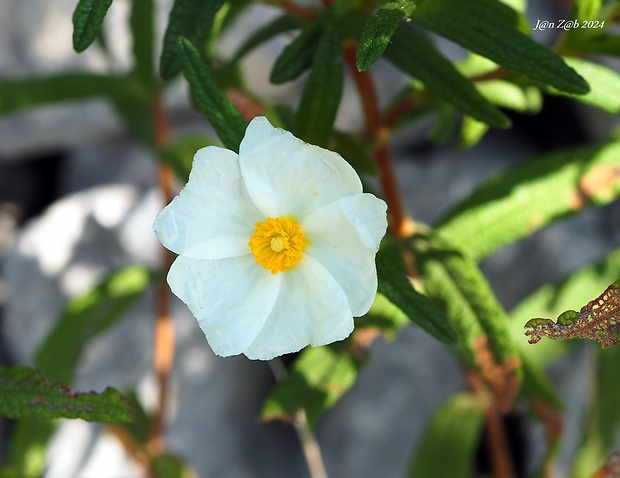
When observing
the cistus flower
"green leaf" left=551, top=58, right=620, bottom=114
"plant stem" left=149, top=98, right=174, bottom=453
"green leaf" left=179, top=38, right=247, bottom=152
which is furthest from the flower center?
"plant stem" left=149, top=98, right=174, bottom=453

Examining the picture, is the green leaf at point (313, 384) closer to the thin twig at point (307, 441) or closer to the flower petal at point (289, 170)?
the thin twig at point (307, 441)

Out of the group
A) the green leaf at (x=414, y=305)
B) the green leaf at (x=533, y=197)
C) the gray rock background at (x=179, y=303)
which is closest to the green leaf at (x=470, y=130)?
the green leaf at (x=533, y=197)

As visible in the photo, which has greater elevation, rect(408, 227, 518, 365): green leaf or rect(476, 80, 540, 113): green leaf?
rect(476, 80, 540, 113): green leaf

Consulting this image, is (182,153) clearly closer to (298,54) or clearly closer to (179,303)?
(298,54)

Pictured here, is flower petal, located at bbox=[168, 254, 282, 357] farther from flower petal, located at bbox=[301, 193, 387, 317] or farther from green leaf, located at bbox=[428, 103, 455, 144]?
green leaf, located at bbox=[428, 103, 455, 144]

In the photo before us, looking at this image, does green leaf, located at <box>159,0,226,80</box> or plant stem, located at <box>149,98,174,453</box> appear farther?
plant stem, located at <box>149,98,174,453</box>

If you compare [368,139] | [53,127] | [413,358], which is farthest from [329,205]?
[53,127]
